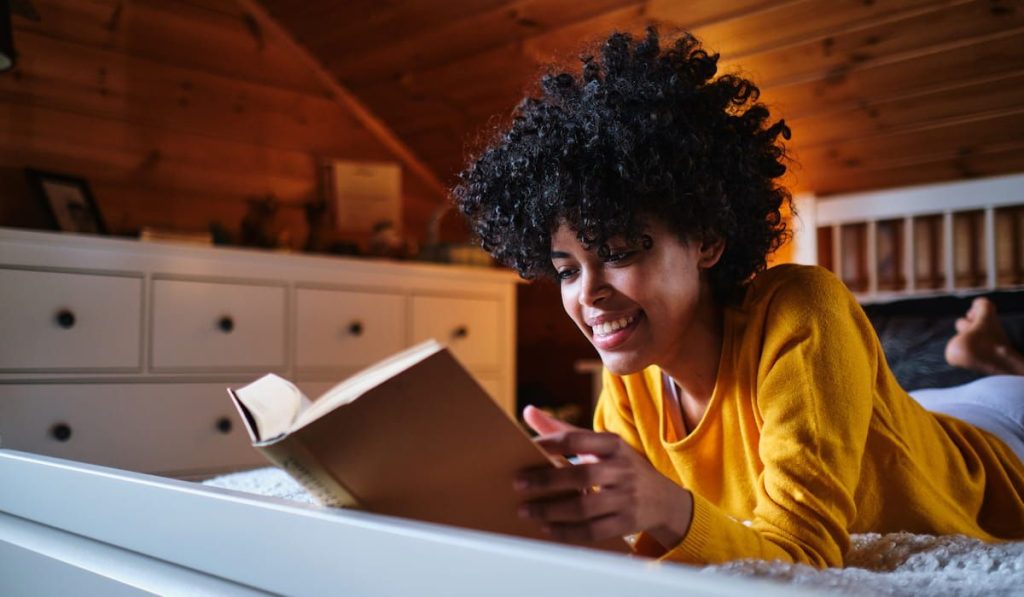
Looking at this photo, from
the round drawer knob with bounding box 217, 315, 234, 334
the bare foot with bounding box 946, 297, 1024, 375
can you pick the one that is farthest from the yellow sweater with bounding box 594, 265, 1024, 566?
the round drawer knob with bounding box 217, 315, 234, 334

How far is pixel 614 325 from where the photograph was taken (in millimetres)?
955

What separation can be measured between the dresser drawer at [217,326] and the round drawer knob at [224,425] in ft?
0.45

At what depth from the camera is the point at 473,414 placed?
594 millimetres

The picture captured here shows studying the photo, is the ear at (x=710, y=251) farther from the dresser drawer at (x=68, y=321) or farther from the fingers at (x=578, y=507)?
the dresser drawer at (x=68, y=321)

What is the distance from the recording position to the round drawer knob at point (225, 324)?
2.25 meters

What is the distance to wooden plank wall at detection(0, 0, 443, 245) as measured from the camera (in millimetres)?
2385

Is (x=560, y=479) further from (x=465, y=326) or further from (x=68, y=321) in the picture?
(x=465, y=326)

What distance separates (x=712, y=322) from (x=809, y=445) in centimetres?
26

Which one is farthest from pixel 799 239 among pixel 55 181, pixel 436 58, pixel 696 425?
pixel 55 181

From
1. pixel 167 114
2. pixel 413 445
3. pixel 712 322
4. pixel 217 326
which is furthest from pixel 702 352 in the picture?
pixel 167 114

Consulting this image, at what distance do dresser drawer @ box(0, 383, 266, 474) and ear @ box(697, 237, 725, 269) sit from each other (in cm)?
160

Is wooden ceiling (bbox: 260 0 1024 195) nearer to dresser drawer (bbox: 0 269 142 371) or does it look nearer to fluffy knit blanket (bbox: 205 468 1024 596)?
dresser drawer (bbox: 0 269 142 371)

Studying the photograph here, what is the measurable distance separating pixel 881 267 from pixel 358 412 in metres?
2.20

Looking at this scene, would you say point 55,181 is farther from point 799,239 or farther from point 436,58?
point 799,239
